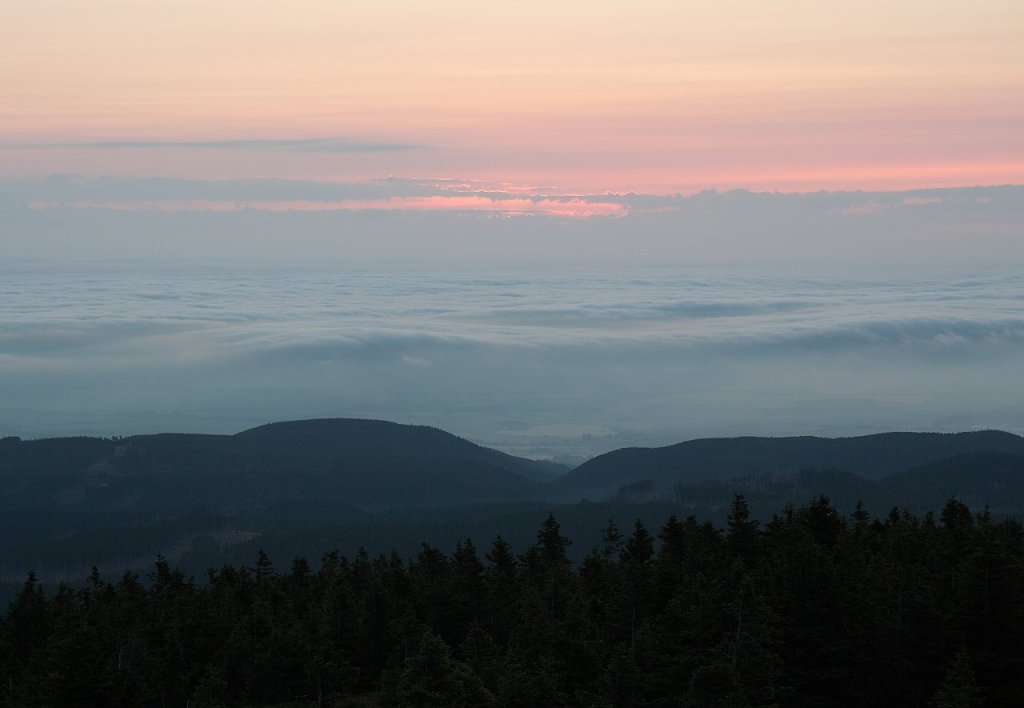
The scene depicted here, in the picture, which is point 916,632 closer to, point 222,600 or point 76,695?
point 76,695

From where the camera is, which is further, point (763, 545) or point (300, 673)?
point (763, 545)

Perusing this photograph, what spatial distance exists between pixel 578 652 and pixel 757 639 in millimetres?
11889

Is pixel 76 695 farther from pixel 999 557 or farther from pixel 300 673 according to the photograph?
pixel 999 557

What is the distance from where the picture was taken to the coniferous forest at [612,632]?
1592 inches

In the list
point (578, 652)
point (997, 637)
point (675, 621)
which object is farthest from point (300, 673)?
point (997, 637)

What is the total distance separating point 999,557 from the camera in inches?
1829

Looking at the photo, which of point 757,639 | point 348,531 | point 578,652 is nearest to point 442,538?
point 348,531

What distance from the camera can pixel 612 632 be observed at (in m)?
52.4

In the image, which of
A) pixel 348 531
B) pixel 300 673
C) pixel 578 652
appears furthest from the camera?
pixel 348 531

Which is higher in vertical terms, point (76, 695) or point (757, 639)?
point (757, 639)

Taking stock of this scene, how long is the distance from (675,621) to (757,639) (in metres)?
8.30

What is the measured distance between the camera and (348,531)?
19238 centimetres

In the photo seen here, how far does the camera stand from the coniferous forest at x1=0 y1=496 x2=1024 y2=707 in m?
40.4

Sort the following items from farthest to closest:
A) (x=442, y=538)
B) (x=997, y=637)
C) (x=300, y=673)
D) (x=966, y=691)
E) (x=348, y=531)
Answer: (x=348, y=531), (x=442, y=538), (x=300, y=673), (x=997, y=637), (x=966, y=691)
